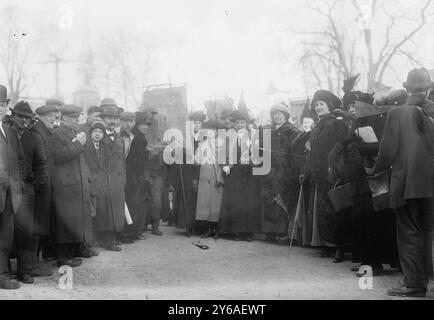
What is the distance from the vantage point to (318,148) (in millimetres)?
6480

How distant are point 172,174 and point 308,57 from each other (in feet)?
10.0

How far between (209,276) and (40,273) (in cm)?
182

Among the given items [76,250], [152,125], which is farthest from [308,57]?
[76,250]

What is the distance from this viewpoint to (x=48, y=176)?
5.54 metres

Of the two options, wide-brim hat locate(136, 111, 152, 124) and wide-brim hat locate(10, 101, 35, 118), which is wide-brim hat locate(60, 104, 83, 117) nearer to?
wide-brim hat locate(10, 101, 35, 118)

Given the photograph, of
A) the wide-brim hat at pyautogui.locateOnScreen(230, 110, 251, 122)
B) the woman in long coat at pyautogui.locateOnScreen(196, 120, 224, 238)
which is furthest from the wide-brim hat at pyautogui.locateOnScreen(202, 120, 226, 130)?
the wide-brim hat at pyautogui.locateOnScreen(230, 110, 251, 122)

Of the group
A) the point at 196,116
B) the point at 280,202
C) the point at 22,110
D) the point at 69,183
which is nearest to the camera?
the point at 22,110

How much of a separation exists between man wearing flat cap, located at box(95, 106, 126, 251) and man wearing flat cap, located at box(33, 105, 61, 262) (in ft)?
3.50

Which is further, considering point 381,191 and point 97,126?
point 97,126

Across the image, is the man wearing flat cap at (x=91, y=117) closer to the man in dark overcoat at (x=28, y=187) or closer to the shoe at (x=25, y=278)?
the man in dark overcoat at (x=28, y=187)

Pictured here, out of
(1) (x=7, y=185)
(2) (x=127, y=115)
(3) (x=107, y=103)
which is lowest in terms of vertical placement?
(1) (x=7, y=185)

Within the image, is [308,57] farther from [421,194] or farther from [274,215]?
[421,194]

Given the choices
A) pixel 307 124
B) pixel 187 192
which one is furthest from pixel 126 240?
pixel 307 124

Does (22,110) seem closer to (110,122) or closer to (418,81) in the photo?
(110,122)
